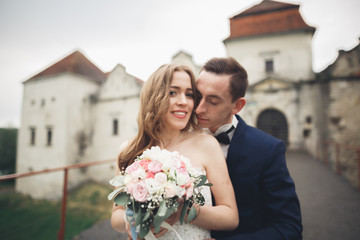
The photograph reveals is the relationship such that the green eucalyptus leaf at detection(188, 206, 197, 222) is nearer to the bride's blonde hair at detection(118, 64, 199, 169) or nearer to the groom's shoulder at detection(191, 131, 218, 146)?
the groom's shoulder at detection(191, 131, 218, 146)

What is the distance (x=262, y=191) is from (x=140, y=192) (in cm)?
107

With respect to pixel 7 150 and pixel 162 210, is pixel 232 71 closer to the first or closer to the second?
pixel 162 210

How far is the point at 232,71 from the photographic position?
1837 mm

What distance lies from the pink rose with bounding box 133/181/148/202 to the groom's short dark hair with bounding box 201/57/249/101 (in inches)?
Answer: 49.5

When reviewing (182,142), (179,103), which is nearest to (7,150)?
(182,142)

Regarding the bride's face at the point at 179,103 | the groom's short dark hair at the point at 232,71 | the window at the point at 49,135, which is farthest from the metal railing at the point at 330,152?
the window at the point at 49,135

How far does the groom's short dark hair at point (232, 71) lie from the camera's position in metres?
1.83

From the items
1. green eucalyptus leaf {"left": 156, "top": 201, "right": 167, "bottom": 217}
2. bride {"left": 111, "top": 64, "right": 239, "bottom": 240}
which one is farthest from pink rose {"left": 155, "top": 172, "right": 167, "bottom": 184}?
bride {"left": 111, "top": 64, "right": 239, "bottom": 240}

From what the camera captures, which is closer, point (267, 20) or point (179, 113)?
point (179, 113)

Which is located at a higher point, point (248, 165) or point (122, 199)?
point (248, 165)

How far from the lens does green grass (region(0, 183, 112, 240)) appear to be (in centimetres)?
1143

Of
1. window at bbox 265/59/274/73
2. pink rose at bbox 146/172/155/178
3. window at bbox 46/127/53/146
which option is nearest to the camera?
pink rose at bbox 146/172/155/178

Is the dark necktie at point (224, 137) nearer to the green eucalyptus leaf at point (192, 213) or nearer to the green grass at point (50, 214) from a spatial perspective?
the green eucalyptus leaf at point (192, 213)

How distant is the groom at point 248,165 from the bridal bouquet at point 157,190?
1.67 feet
